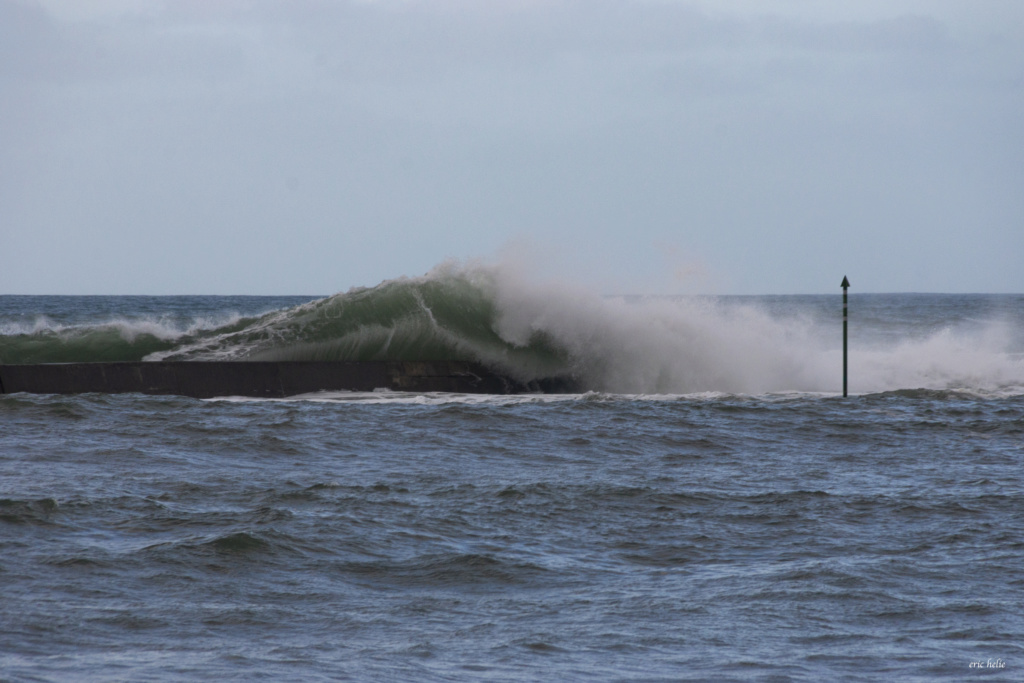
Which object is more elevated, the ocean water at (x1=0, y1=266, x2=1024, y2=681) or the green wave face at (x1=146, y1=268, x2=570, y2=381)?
the green wave face at (x1=146, y1=268, x2=570, y2=381)

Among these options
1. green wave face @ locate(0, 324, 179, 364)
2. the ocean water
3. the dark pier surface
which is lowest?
the ocean water

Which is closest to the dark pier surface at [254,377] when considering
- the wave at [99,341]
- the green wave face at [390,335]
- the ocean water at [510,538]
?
the green wave face at [390,335]

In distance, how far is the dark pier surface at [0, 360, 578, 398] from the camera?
12.9m

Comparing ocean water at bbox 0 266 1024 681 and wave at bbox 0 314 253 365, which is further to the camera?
wave at bbox 0 314 253 365

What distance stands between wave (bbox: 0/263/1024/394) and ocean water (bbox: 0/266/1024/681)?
6.14 feet

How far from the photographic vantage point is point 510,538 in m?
6.07

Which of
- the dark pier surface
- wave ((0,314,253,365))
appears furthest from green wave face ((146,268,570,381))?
the dark pier surface

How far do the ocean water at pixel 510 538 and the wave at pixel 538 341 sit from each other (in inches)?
73.6

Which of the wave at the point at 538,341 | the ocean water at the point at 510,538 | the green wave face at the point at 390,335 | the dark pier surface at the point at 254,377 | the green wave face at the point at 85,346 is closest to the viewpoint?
the ocean water at the point at 510,538

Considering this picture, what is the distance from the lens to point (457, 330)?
15.4 m

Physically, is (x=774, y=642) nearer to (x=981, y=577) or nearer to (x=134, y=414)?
(x=981, y=577)

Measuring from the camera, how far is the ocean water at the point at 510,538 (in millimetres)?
4172

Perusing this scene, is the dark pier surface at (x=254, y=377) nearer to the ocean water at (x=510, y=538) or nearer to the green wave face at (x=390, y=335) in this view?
the green wave face at (x=390, y=335)

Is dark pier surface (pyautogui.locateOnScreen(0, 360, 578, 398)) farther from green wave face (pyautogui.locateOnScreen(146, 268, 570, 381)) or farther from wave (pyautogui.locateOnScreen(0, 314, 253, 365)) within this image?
wave (pyautogui.locateOnScreen(0, 314, 253, 365))
